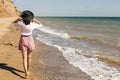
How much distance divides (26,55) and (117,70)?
12.2 ft

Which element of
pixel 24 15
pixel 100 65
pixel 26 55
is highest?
pixel 24 15

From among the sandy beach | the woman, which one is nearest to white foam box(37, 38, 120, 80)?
the sandy beach

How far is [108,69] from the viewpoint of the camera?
10625mm

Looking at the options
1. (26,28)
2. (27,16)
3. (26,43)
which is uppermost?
(27,16)

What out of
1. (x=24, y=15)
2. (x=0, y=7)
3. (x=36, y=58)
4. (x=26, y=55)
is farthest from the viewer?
(x=0, y=7)

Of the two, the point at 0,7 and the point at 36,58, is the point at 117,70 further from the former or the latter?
the point at 0,7

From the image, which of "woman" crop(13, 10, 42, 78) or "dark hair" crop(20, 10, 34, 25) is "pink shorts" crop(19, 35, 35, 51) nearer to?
"woman" crop(13, 10, 42, 78)

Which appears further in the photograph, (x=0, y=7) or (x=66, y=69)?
(x=0, y=7)

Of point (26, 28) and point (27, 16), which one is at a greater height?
point (27, 16)

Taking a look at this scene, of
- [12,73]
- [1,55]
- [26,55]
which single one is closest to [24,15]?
[26,55]

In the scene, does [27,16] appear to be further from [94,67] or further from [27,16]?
[94,67]

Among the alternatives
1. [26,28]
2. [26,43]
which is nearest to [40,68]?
[26,43]

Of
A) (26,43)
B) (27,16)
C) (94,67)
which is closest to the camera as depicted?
(27,16)

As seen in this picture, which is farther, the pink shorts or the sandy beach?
the sandy beach
